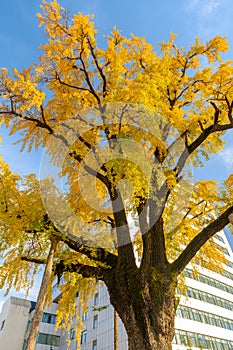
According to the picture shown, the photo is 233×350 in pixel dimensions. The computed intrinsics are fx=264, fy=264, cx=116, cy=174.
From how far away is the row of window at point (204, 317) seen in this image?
22.1 meters

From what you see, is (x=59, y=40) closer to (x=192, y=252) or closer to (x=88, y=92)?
(x=88, y=92)

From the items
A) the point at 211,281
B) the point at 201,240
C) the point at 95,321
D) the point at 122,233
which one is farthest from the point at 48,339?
the point at 201,240

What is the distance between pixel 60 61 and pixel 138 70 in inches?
93.9

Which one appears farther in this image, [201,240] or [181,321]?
[181,321]

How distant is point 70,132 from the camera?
7348mm

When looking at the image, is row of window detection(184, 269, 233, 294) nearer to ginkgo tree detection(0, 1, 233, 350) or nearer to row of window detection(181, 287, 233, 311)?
row of window detection(181, 287, 233, 311)

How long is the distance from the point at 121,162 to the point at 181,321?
19963mm

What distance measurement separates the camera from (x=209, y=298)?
1048 inches

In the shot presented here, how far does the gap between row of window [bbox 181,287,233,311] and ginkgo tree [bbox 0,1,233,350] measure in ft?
63.3

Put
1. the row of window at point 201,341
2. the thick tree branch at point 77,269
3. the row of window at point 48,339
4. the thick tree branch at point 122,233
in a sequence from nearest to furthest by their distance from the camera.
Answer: the thick tree branch at point 122,233 < the thick tree branch at point 77,269 < the row of window at point 201,341 < the row of window at point 48,339

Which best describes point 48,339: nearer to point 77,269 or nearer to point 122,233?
point 77,269

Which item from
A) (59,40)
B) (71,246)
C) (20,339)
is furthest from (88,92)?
(20,339)

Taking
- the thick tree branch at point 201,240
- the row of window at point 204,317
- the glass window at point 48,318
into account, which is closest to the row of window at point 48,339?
the glass window at point 48,318

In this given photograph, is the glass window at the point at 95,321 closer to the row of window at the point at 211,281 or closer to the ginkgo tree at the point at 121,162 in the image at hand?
the row of window at the point at 211,281
